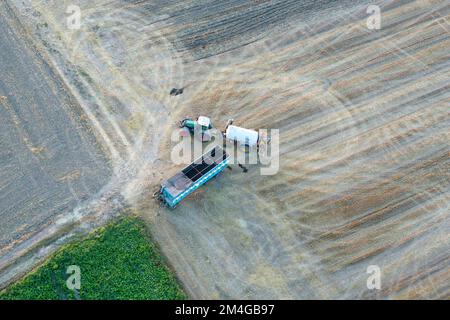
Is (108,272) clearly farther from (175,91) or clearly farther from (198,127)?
(175,91)

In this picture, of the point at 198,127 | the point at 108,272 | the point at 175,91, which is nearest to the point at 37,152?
the point at 108,272

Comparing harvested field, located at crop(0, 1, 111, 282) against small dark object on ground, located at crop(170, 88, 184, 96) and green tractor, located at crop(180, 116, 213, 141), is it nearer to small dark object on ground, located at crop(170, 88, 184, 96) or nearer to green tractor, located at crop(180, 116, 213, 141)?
green tractor, located at crop(180, 116, 213, 141)

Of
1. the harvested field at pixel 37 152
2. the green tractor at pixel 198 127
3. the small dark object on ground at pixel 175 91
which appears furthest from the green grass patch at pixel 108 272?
the small dark object on ground at pixel 175 91

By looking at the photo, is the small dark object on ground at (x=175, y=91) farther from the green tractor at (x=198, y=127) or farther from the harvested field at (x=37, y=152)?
the harvested field at (x=37, y=152)

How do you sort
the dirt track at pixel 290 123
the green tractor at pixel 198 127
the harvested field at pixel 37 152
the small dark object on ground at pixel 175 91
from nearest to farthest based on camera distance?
the dirt track at pixel 290 123 < the harvested field at pixel 37 152 < the green tractor at pixel 198 127 < the small dark object on ground at pixel 175 91

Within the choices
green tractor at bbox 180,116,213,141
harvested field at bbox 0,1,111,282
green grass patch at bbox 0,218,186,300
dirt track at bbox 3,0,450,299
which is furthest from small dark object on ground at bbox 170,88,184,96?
green grass patch at bbox 0,218,186,300

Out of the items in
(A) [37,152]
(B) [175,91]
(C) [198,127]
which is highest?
(A) [37,152]
